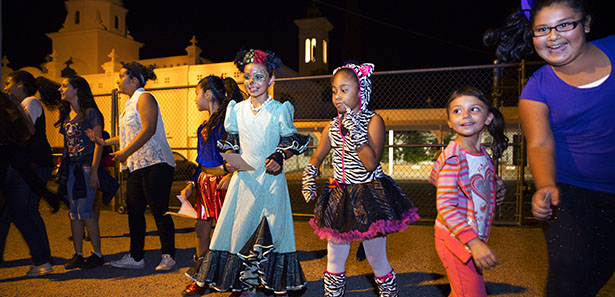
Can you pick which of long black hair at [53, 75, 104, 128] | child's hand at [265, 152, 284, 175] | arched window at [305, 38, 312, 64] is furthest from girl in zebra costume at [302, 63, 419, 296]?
arched window at [305, 38, 312, 64]

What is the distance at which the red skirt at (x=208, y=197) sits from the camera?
383 cm

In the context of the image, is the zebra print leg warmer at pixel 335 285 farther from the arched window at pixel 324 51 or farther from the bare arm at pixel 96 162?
the arched window at pixel 324 51

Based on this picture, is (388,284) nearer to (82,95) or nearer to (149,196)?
(149,196)

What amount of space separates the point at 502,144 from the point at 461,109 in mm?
432

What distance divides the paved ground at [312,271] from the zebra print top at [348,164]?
92cm

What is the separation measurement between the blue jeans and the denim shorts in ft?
0.77

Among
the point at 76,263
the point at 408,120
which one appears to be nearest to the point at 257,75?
the point at 76,263

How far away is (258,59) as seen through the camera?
10.4 feet

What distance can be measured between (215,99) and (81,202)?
1.81m

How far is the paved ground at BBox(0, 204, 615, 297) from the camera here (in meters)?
3.77

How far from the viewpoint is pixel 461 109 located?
2.29m

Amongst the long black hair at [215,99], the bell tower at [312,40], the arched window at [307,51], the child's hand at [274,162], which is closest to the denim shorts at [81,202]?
the long black hair at [215,99]

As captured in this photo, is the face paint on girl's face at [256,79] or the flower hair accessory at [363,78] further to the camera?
the face paint on girl's face at [256,79]

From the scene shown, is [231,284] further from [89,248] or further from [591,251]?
[89,248]
